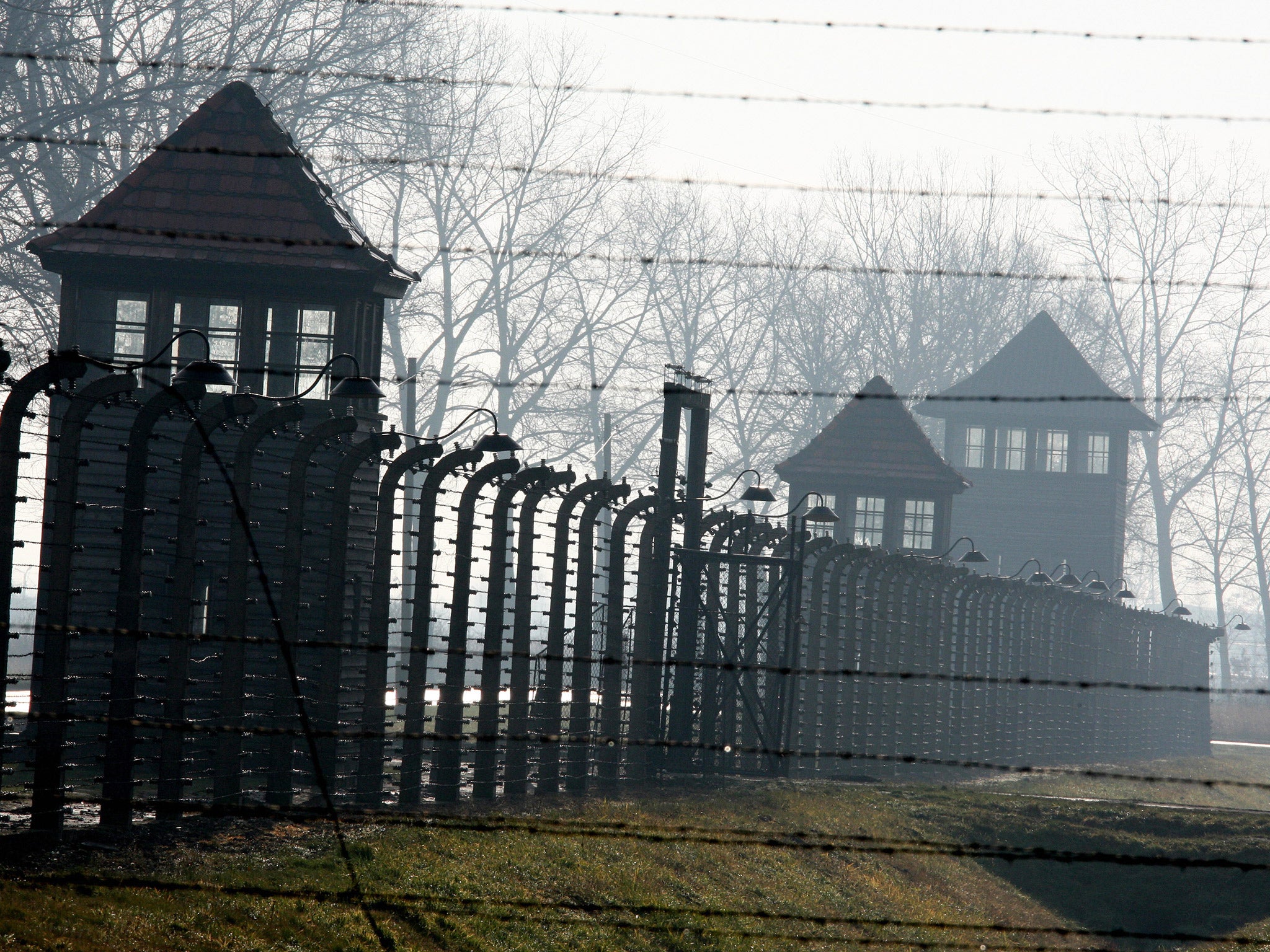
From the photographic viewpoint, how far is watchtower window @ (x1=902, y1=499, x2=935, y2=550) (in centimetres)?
3381

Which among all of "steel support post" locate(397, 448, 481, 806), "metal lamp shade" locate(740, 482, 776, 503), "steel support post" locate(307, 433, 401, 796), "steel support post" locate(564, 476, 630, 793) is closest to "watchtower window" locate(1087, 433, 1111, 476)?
"metal lamp shade" locate(740, 482, 776, 503)

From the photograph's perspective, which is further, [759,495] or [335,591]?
[759,495]

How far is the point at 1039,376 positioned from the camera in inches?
1924

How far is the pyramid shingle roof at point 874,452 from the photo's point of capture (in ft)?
110

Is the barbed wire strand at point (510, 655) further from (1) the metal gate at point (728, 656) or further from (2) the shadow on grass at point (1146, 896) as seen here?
(2) the shadow on grass at point (1146, 896)

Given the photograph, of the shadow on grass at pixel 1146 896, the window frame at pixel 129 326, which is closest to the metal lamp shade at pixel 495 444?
the window frame at pixel 129 326

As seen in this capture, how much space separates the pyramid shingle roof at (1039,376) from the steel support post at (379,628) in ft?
115

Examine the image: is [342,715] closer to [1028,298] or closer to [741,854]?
[741,854]

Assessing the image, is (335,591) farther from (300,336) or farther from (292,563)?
(300,336)

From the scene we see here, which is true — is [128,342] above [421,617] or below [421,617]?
above

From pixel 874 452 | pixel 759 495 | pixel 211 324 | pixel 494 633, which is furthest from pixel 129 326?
pixel 874 452

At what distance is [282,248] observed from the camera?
16.7m

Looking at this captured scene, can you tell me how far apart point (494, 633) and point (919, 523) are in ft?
70.3

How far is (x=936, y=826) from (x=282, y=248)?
864cm
